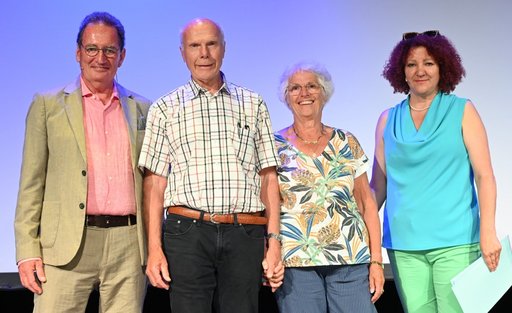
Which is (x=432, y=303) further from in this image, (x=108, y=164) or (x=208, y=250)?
(x=108, y=164)

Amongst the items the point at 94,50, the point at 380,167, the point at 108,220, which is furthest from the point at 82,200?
the point at 380,167

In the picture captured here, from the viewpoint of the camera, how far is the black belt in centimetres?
244

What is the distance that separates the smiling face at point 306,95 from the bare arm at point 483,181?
0.54 m

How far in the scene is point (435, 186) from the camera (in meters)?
2.62

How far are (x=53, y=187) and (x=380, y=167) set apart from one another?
1.27 meters

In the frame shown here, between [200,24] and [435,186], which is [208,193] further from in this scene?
[435,186]

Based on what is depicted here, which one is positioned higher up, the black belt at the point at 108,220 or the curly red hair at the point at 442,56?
the curly red hair at the point at 442,56

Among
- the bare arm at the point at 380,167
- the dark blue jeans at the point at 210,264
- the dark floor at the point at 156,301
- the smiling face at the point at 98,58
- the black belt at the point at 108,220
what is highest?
the smiling face at the point at 98,58

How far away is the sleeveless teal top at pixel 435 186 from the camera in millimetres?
2592

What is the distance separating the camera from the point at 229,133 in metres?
2.43

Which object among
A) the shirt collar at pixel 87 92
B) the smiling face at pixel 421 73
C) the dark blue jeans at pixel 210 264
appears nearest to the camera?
the dark blue jeans at pixel 210 264

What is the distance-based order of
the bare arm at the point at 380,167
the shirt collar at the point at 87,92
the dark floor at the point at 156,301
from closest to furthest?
the shirt collar at the point at 87,92 → the bare arm at the point at 380,167 → the dark floor at the point at 156,301

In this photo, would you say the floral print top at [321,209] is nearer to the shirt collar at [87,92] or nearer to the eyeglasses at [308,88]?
the eyeglasses at [308,88]

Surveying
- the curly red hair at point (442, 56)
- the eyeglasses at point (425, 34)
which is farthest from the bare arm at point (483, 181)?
the eyeglasses at point (425, 34)
